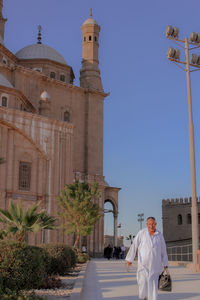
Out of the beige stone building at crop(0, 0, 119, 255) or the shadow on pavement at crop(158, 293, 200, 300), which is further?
the beige stone building at crop(0, 0, 119, 255)

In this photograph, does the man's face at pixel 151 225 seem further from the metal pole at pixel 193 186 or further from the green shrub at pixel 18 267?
the metal pole at pixel 193 186

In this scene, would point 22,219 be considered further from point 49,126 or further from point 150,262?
point 49,126

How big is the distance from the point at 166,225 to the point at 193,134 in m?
40.7

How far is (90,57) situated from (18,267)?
117 feet

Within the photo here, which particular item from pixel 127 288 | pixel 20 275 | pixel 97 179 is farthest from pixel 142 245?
pixel 97 179

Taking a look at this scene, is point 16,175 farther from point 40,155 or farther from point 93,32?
point 93,32

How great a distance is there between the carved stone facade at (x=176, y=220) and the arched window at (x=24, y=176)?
2877 cm

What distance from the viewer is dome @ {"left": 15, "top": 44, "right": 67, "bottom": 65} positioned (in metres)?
41.8

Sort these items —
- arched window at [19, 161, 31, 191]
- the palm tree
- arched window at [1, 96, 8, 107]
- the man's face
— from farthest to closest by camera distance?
arched window at [1, 96, 8, 107] → arched window at [19, 161, 31, 191] → the palm tree → the man's face

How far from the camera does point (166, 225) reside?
5606 cm

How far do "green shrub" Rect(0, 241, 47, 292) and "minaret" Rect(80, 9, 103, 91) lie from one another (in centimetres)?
3416

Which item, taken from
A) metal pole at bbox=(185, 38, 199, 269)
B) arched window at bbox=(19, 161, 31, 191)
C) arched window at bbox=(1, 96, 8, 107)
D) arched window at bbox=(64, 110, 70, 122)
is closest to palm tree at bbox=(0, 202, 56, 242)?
metal pole at bbox=(185, 38, 199, 269)

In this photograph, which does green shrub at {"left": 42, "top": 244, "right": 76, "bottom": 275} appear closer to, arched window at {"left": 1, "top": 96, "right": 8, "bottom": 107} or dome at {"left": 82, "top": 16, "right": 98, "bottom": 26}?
arched window at {"left": 1, "top": 96, "right": 8, "bottom": 107}

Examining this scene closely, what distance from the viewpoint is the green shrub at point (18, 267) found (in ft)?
24.3
